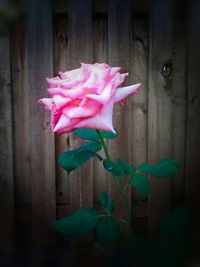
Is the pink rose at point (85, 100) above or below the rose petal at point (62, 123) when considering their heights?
above

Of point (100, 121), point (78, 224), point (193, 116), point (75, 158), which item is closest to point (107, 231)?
point (78, 224)

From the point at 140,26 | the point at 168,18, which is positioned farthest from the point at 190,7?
the point at 140,26

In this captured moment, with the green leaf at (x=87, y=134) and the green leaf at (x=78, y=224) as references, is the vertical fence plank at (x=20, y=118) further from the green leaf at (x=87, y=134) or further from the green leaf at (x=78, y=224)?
the green leaf at (x=78, y=224)

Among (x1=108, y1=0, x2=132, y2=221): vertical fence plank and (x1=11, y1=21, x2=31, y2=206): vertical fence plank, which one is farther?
(x1=11, y1=21, x2=31, y2=206): vertical fence plank

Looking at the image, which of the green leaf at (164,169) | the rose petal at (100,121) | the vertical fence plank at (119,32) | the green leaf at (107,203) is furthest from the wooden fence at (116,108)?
the rose petal at (100,121)

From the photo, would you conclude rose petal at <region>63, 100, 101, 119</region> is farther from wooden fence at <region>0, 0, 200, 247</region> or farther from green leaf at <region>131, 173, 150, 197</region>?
wooden fence at <region>0, 0, 200, 247</region>

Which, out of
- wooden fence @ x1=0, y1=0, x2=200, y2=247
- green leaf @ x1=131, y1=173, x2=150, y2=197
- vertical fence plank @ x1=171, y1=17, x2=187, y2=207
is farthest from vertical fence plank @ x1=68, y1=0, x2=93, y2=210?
green leaf @ x1=131, y1=173, x2=150, y2=197

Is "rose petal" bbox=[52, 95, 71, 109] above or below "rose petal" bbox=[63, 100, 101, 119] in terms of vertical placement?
above
